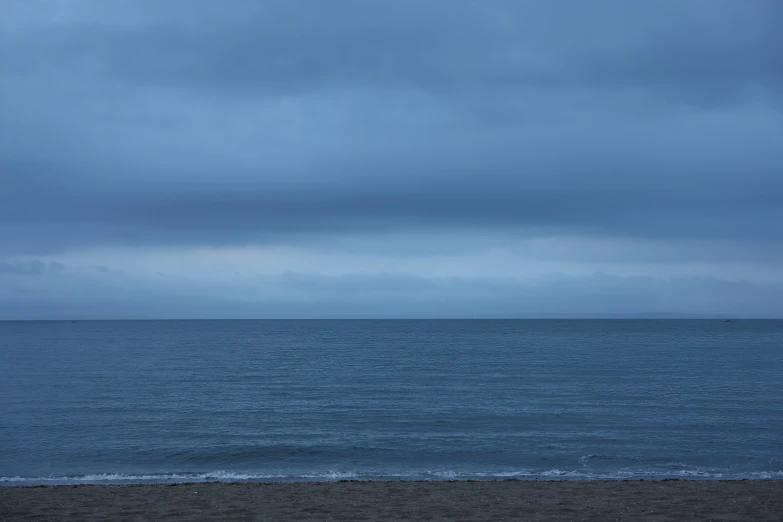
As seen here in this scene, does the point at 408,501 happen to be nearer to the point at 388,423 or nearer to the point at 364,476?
the point at 364,476

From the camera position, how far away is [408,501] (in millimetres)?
17312

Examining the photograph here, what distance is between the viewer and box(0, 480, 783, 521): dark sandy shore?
608 inches

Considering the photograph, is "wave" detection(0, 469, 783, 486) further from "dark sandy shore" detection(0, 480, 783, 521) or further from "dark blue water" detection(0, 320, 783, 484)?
"dark sandy shore" detection(0, 480, 783, 521)

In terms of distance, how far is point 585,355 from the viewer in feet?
255

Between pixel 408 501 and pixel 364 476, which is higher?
pixel 408 501

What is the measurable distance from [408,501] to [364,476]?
595 centimetres

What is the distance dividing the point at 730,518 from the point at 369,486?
9983 millimetres

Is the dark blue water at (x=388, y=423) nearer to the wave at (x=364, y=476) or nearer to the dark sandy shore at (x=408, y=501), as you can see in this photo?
the wave at (x=364, y=476)

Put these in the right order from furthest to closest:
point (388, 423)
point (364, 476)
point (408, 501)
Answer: point (388, 423) → point (364, 476) → point (408, 501)

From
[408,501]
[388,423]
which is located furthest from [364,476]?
[388,423]

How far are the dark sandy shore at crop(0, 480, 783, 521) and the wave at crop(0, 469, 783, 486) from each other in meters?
2.35

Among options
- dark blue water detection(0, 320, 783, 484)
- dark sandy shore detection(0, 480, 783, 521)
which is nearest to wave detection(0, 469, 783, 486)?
dark blue water detection(0, 320, 783, 484)

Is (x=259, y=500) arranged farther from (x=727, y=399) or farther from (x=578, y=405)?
(x=727, y=399)

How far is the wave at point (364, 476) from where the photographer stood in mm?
22344
